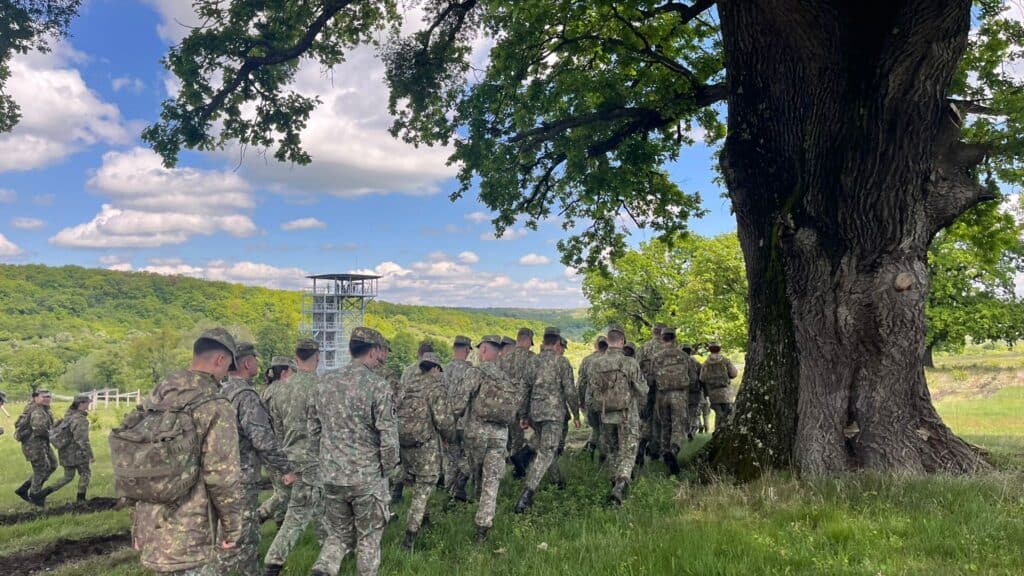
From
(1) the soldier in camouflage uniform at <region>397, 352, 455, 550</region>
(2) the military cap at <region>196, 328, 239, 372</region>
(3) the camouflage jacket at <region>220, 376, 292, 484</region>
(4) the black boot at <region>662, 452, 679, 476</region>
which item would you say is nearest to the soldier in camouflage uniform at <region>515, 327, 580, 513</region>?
(1) the soldier in camouflage uniform at <region>397, 352, 455, 550</region>

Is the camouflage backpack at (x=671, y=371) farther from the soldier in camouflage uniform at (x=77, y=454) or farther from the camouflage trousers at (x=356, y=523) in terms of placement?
the soldier in camouflage uniform at (x=77, y=454)

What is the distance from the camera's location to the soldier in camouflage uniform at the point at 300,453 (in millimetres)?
5699

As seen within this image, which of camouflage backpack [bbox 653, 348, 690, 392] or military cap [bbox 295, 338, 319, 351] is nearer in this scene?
military cap [bbox 295, 338, 319, 351]

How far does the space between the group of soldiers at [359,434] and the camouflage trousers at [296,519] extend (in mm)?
13

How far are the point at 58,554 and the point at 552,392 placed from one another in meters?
6.77

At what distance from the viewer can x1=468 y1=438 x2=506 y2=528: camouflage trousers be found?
21.6ft

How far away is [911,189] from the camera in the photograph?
688 centimetres

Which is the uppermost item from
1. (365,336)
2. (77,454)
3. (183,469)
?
(365,336)

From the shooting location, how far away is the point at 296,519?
606 centimetres

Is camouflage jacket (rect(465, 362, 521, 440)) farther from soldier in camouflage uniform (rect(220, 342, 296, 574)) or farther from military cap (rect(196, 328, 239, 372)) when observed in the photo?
military cap (rect(196, 328, 239, 372))

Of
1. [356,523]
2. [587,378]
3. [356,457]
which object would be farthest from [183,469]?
[587,378]

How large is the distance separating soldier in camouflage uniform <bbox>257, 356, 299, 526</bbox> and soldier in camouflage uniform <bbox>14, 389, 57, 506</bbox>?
6354 mm

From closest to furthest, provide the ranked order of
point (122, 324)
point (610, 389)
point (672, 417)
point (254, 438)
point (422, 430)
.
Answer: point (254, 438) → point (422, 430) → point (610, 389) → point (672, 417) → point (122, 324)

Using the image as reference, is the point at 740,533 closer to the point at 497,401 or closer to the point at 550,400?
the point at 497,401
